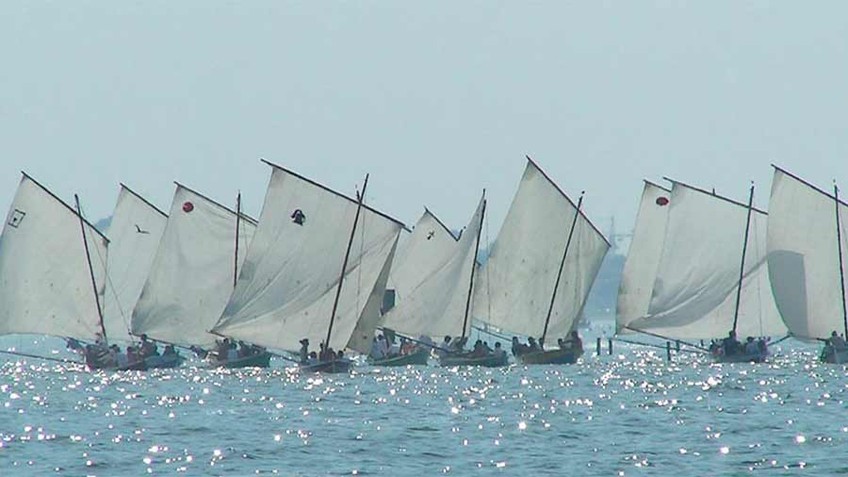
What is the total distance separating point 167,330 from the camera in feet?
374

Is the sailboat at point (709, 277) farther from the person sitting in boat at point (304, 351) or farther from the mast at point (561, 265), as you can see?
the person sitting in boat at point (304, 351)

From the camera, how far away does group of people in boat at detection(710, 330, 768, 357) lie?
113625mm

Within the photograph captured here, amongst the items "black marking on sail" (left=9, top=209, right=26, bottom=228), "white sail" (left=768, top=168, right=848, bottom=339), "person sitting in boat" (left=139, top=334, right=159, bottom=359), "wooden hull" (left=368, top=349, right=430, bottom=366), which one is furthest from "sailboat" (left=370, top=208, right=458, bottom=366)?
"black marking on sail" (left=9, top=209, right=26, bottom=228)

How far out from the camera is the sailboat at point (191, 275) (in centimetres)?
11294

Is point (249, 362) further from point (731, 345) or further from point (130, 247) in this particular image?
point (731, 345)

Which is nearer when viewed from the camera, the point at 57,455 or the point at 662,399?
the point at 57,455

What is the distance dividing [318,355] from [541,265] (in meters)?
15.7

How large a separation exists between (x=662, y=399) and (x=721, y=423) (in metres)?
12.4

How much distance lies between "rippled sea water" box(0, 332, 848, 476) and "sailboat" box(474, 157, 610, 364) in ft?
35.9

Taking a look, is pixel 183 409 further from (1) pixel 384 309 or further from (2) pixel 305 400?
(1) pixel 384 309

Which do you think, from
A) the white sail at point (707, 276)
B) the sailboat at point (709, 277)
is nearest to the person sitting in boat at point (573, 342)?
the sailboat at point (709, 277)

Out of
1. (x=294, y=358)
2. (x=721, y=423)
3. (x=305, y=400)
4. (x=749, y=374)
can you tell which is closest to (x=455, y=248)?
(x=294, y=358)

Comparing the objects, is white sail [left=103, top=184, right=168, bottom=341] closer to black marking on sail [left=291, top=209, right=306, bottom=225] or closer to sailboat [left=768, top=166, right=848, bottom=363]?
black marking on sail [left=291, top=209, right=306, bottom=225]

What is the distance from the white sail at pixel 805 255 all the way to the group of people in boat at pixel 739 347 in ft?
11.2
